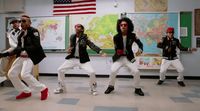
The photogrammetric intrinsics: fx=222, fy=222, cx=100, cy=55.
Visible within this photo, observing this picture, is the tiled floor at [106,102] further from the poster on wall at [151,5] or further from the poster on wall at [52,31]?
the poster on wall at [151,5]

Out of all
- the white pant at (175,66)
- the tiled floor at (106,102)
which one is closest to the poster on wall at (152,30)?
the white pant at (175,66)

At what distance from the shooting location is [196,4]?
6281 mm

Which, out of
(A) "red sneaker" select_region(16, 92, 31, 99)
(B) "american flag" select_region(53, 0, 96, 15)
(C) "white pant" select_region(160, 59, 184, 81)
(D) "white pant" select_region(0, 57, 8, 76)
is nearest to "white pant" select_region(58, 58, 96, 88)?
(A) "red sneaker" select_region(16, 92, 31, 99)

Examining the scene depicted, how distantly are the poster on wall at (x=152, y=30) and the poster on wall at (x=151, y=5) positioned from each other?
144mm

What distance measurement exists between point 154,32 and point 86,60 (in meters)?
2.89

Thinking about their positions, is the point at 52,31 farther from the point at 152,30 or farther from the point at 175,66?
the point at 175,66

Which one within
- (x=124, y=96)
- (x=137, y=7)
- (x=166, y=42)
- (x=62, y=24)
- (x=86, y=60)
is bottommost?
(x=124, y=96)

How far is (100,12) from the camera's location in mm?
6621

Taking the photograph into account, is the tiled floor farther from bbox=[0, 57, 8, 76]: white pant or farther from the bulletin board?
the bulletin board

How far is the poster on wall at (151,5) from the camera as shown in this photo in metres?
6.35

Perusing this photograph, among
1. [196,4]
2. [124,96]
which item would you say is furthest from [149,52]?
[124,96]

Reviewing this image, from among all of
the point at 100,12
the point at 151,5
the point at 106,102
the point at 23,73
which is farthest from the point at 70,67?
the point at 151,5

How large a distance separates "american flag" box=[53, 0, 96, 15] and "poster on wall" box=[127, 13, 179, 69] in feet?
3.76

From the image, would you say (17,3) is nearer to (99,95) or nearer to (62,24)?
(62,24)
